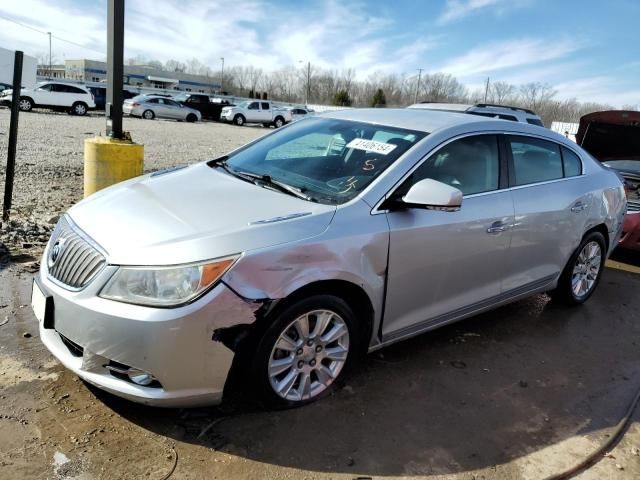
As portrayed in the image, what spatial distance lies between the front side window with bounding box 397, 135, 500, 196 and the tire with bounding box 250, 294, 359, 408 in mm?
957

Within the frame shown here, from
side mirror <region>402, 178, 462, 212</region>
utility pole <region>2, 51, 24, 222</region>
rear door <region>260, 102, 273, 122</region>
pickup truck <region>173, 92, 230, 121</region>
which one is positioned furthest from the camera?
pickup truck <region>173, 92, 230, 121</region>

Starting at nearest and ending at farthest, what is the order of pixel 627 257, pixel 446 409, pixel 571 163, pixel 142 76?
pixel 446 409 < pixel 571 163 < pixel 627 257 < pixel 142 76

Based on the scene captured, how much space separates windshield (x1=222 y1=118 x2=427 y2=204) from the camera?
325 cm

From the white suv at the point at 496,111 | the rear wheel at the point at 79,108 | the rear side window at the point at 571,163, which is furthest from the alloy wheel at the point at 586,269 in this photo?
the rear wheel at the point at 79,108

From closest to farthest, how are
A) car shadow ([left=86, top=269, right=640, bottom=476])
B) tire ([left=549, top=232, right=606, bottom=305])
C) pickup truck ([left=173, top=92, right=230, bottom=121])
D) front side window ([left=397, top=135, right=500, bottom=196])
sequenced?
car shadow ([left=86, top=269, right=640, bottom=476]) → front side window ([left=397, top=135, right=500, bottom=196]) → tire ([left=549, top=232, right=606, bottom=305]) → pickup truck ([left=173, top=92, right=230, bottom=121])

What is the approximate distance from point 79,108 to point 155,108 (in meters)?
4.43

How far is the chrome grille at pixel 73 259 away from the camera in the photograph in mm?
2615

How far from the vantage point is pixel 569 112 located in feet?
200

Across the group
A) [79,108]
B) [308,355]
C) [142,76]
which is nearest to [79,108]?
[79,108]

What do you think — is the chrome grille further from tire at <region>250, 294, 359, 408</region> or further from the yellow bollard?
the yellow bollard

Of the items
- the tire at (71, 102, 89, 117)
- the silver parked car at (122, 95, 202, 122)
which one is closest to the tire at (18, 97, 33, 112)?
the tire at (71, 102, 89, 117)

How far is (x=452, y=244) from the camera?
11.1ft

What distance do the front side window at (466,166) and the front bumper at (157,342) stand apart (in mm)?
1477

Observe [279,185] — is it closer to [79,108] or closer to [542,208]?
[542,208]
